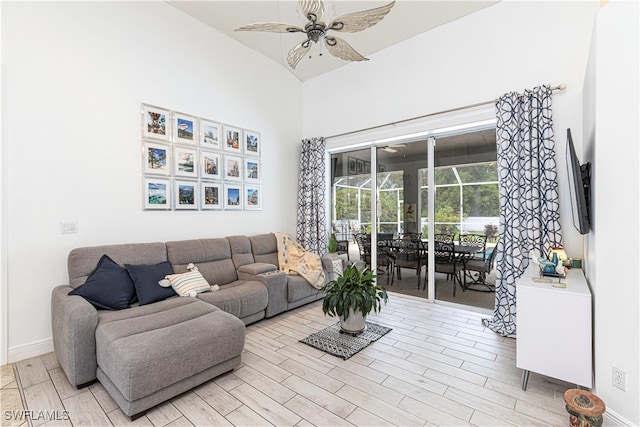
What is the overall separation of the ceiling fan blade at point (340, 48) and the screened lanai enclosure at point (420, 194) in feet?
6.40

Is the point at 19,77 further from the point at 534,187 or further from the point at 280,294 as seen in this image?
the point at 534,187

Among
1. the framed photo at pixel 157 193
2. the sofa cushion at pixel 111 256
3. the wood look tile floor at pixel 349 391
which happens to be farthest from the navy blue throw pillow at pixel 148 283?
the framed photo at pixel 157 193

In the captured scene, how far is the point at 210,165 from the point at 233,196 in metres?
0.57

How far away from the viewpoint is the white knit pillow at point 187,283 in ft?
9.55

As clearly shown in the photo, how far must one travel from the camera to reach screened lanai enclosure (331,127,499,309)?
376 centimetres

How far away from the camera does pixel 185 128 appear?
3691 millimetres

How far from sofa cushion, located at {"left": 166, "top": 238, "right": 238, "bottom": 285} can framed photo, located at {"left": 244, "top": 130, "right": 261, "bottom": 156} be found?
1.50m

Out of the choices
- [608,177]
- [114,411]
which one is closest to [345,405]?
[114,411]

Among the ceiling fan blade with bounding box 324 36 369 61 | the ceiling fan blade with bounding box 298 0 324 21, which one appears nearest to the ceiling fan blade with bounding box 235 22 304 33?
the ceiling fan blade with bounding box 298 0 324 21

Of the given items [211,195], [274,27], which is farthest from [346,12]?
[211,195]

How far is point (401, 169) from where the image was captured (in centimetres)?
453

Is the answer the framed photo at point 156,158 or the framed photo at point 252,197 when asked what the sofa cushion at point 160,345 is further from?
the framed photo at point 252,197

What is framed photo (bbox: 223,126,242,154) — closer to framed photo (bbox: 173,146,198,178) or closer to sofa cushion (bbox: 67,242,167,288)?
framed photo (bbox: 173,146,198,178)

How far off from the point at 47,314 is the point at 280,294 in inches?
87.8
